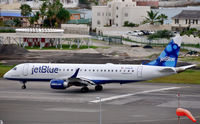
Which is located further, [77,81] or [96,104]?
[77,81]

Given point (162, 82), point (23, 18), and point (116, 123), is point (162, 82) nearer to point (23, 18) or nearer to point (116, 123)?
point (116, 123)

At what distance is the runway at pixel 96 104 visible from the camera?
108ft

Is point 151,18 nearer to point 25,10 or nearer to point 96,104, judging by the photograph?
point 25,10

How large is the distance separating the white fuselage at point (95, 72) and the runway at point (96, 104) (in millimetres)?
1316

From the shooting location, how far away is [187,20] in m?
123

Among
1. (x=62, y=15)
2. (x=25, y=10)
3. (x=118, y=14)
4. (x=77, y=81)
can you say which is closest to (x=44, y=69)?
(x=77, y=81)

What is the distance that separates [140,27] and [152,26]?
3422 millimetres

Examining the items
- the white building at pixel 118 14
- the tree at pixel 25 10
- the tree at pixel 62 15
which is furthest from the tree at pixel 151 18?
the tree at pixel 25 10

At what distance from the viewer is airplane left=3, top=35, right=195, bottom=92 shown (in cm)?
4391

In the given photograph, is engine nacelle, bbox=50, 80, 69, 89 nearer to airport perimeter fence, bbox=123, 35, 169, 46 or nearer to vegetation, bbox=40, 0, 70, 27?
airport perimeter fence, bbox=123, 35, 169, 46

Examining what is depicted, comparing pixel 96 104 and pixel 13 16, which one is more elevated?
pixel 13 16

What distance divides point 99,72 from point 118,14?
9120 centimetres

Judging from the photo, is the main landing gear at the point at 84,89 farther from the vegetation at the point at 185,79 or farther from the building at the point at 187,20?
the building at the point at 187,20

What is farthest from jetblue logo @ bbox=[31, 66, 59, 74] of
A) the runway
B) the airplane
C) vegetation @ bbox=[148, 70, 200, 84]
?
vegetation @ bbox=[148, 70, 200, 84]
